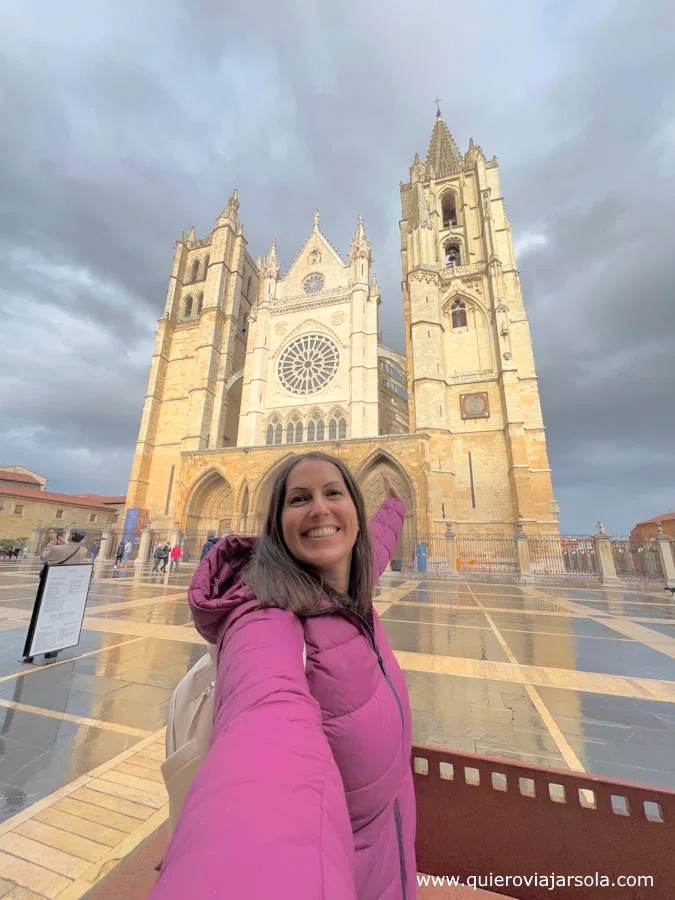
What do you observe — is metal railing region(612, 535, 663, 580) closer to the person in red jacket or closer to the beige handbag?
the person in red jacket

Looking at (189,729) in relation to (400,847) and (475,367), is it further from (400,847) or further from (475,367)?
(475,367)

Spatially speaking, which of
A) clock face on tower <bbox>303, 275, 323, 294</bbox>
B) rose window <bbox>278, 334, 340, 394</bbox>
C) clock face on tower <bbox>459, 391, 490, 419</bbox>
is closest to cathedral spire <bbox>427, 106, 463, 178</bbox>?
clock face on tower <bbox>303, 275, 323, 294</bbox>

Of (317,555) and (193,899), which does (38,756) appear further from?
(193,899)

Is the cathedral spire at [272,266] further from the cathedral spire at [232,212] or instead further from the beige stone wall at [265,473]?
the beige stone wall at [265,473]

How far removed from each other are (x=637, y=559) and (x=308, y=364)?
1935cm

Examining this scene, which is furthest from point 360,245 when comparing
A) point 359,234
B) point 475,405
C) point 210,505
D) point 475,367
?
point 210,505

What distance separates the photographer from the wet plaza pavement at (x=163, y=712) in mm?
1542

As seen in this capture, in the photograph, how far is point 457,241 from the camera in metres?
24.6

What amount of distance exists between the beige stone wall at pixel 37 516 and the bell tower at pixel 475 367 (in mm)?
20506

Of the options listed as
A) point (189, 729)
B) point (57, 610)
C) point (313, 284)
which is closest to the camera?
point (189, 729)

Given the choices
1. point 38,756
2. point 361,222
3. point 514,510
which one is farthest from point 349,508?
point 361,222

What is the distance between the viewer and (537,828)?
45.1 inches

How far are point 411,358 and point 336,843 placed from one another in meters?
20.7

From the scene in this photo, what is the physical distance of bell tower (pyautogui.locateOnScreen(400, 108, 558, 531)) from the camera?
1719cm
